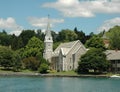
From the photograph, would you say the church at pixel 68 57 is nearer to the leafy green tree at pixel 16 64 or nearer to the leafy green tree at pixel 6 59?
the leafy green tree at pixel 16 64

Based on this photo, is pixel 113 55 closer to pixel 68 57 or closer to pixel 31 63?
pixel 68 57

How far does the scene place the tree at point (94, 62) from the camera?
10200 centimetres

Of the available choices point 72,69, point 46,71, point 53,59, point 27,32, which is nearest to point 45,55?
point 53,59

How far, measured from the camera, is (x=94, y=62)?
336 ft

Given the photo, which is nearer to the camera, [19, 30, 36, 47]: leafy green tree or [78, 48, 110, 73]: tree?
[78, 48, 110, 73]: tree

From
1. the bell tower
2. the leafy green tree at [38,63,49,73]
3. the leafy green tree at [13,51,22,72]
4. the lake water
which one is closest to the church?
the bell tower

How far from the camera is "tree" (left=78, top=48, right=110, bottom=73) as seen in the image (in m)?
102

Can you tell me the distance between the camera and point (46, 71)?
10581 cm

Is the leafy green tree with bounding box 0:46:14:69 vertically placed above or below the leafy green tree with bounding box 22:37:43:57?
below

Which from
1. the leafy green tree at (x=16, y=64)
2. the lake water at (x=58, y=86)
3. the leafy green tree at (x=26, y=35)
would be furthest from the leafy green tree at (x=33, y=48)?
the lake water at (x=58, y=86)

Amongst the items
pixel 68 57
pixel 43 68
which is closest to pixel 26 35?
pixel 68 57

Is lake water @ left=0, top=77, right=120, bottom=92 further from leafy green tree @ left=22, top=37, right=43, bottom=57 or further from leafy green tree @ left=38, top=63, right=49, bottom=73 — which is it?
leafy green tree @ left=22, top=37, right=43, bottom=57

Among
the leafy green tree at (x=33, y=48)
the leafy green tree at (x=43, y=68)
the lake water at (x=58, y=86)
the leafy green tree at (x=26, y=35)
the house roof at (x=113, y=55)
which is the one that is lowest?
the lake water at (x=58, y=86)

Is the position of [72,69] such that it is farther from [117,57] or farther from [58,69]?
[117,57]
